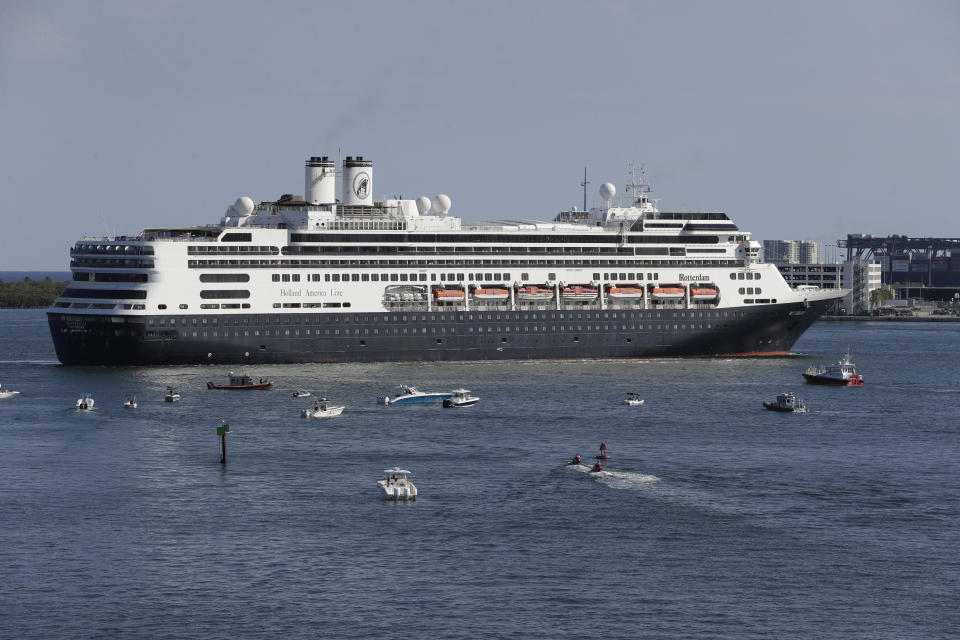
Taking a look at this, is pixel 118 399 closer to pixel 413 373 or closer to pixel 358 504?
pixel 413 373

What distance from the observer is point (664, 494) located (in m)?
57.8

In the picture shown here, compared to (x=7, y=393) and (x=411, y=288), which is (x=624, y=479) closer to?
(x=7, y=393)

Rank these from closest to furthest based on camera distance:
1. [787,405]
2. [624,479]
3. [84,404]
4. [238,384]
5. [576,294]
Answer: [624,479]
[84,404]
[787,405]
[238,384]
[576,294]

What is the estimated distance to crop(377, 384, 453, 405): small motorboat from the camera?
85.1 m

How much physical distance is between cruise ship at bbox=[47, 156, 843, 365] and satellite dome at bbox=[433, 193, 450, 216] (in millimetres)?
181

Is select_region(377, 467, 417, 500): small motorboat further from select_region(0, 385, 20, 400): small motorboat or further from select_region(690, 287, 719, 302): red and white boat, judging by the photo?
select_region(690, 287, 719, 302): red and white boat

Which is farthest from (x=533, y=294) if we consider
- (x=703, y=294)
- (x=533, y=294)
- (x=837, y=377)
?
(x=837, y=377)

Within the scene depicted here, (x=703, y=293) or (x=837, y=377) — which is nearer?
(x=837, y=377)

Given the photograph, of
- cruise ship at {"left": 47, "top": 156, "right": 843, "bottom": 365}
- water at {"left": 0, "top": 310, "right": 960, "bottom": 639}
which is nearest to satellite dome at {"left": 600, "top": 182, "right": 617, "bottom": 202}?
cruise ship at {"left": 47, "top": 156, "right": 843, "bottom": 365}

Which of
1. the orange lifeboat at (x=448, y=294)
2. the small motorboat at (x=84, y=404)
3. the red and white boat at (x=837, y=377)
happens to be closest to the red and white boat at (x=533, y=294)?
the orange lifeboat at (x=448, y=294)

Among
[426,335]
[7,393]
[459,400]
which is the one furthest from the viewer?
[426,335]

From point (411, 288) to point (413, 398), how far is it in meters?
24.6

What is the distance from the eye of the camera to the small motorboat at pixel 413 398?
279 feet

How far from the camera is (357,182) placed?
114562mm
